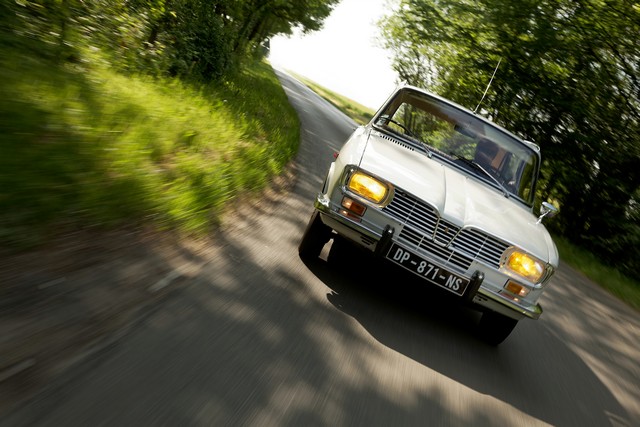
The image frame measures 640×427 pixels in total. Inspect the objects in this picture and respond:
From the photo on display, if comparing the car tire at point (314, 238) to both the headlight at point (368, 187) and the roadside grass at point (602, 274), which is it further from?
the roadside grass at point (602, 274)

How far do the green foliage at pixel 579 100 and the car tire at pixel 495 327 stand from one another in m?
9.13

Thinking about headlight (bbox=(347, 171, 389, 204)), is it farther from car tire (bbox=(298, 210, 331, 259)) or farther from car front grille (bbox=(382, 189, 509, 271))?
car tire (bbox=(298, 210, 331, 259))

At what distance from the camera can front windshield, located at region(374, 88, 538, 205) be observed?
460cm

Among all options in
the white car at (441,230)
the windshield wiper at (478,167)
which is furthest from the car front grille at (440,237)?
the windshield wiper at (478,167)

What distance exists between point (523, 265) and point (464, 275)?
44 cm

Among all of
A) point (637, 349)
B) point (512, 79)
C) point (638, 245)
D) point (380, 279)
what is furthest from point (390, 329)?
point (512, 79)

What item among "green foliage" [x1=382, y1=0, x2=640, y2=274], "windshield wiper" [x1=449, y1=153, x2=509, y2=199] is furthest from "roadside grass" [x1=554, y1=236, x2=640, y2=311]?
"windshield wiper" [x1=449, y1=153, x2=509, y2=199]

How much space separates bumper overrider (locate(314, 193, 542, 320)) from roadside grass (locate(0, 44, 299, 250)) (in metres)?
1.26

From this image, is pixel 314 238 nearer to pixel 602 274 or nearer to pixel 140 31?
pixel 140 31

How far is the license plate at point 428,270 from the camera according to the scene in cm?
345

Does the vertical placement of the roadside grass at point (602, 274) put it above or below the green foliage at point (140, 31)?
below

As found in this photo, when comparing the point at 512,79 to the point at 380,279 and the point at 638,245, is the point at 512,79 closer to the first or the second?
the point at 638,245

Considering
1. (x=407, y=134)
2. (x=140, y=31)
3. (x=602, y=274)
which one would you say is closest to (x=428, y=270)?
(x=407, y=134)

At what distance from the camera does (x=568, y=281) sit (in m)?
7.85
